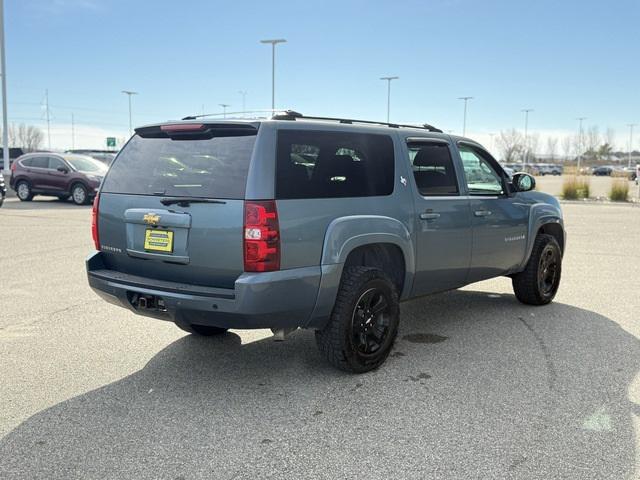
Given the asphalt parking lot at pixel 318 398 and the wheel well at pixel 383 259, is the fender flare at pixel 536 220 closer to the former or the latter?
the asphalt parking lot at pixel 318 398

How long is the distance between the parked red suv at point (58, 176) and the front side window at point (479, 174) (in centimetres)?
1574

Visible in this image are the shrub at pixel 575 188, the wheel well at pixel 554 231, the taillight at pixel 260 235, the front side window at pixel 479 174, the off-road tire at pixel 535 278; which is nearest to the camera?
the taillight at pixel 260 235

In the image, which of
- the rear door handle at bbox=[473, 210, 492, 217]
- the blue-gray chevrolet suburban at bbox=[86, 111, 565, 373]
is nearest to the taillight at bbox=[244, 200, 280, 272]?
Result: the blue-gray chevrolet suburban at bbox=[86, 111, 565, 373]

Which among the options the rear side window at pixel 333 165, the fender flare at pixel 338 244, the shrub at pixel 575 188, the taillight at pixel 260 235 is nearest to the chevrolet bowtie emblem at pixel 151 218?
the taillight at pixel 260 235

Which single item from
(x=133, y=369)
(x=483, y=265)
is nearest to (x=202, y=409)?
(x=133, y=369)

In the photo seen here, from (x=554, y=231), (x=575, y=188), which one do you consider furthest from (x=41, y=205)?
(x=575, y=188)

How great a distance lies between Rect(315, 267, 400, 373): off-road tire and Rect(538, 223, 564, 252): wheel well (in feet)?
9.56

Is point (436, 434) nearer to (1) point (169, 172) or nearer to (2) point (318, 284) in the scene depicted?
(2) point (318, 284)

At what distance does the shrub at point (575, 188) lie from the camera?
84.2 ft

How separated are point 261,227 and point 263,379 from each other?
1236 millimetres

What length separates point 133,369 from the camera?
15.2 ft

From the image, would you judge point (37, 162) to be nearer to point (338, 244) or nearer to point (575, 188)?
point (338, 244)

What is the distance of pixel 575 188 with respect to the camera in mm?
25812

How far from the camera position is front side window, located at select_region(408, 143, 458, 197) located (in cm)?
511
